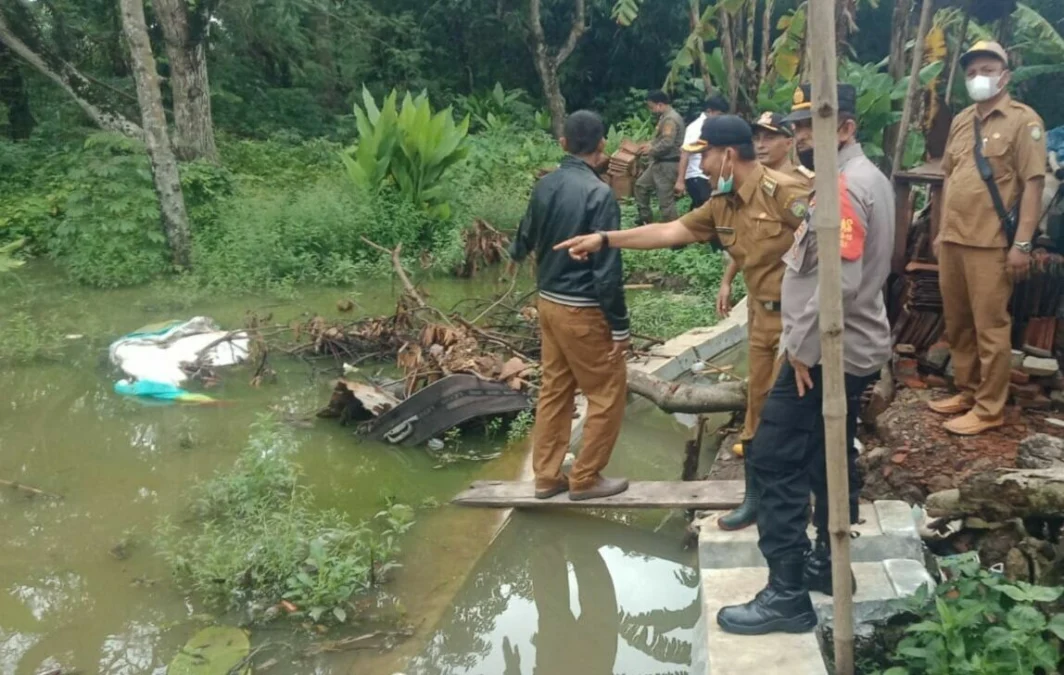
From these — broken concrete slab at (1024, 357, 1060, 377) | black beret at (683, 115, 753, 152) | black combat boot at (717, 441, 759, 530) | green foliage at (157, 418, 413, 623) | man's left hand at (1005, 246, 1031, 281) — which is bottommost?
green foliage at (157, 418, 413, 623)

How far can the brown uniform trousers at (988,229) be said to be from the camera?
4773mm

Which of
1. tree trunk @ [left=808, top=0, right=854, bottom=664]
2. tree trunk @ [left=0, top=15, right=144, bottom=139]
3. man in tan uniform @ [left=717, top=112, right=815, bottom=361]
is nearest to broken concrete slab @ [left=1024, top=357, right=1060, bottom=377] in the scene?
man in tan uniform @ [left=717, top=112, right=815, bottom=361]

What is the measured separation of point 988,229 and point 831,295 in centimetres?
268

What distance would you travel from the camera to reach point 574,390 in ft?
16.5

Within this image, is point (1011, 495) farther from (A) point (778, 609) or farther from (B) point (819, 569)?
(A) point (778, 609)

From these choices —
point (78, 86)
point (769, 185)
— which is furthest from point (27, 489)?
point (78, 86)

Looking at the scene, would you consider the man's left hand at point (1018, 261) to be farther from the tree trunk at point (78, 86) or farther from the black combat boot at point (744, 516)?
the tree trunk at point (78, 86)

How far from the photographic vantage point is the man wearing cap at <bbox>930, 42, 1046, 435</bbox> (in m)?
4.72

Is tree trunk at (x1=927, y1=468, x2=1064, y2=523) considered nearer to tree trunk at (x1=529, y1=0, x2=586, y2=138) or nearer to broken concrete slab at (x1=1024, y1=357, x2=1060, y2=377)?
broken concrete slab at (x1=1024, y1=357, x2=1060, y2=377)

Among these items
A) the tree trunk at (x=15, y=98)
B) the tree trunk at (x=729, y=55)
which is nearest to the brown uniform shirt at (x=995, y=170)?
the tree trunk at (x=729, y=55)

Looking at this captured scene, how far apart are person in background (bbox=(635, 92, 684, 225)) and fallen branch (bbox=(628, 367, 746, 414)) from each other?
5.37 meters

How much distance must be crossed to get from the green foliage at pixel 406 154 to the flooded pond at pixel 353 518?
4771 millimetres

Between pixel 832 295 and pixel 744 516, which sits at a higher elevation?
pixel 832 295

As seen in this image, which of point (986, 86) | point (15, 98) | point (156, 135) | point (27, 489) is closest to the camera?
point (986, 86)
